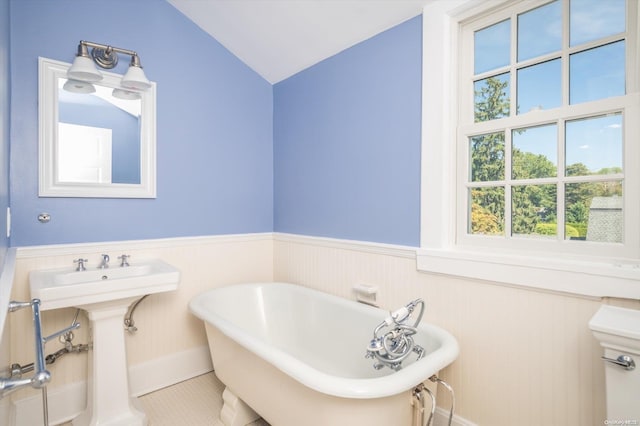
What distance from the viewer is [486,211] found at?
175cm

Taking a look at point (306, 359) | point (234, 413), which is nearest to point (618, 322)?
point (306, 359)

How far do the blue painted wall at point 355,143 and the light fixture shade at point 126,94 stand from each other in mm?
1061

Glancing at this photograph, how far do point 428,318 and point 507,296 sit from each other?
17.2 inches

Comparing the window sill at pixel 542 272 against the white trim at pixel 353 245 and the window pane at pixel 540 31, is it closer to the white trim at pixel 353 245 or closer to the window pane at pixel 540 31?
the white trim at pixel 353 245

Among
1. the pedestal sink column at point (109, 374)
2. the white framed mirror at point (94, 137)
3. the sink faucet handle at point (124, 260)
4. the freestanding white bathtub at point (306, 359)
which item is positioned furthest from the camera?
the sink faucet handle at point (124, 260)

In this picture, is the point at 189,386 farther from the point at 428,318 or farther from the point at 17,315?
the point at 428,318

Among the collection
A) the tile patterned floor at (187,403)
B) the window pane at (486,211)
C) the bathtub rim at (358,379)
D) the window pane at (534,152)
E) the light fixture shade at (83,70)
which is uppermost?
the light fixture shade at (83,70)

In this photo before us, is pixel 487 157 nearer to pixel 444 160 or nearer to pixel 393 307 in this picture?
pixel 444 160

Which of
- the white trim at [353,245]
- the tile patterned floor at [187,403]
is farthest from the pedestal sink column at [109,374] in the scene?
the white trim at [353,245]

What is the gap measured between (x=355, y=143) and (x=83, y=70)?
5.21ft

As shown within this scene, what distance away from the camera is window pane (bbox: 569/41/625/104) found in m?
1.38

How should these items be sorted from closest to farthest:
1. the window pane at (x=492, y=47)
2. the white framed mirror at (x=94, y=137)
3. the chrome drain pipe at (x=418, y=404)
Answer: the chrome drain pipe at (x=418, y=404)
the window pane at (x=492, y=47)
the white framed mirror at (x=94, y=137)

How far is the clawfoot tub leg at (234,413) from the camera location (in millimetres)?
1856

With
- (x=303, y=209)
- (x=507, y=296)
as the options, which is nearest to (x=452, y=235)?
(x=507, y=296)
